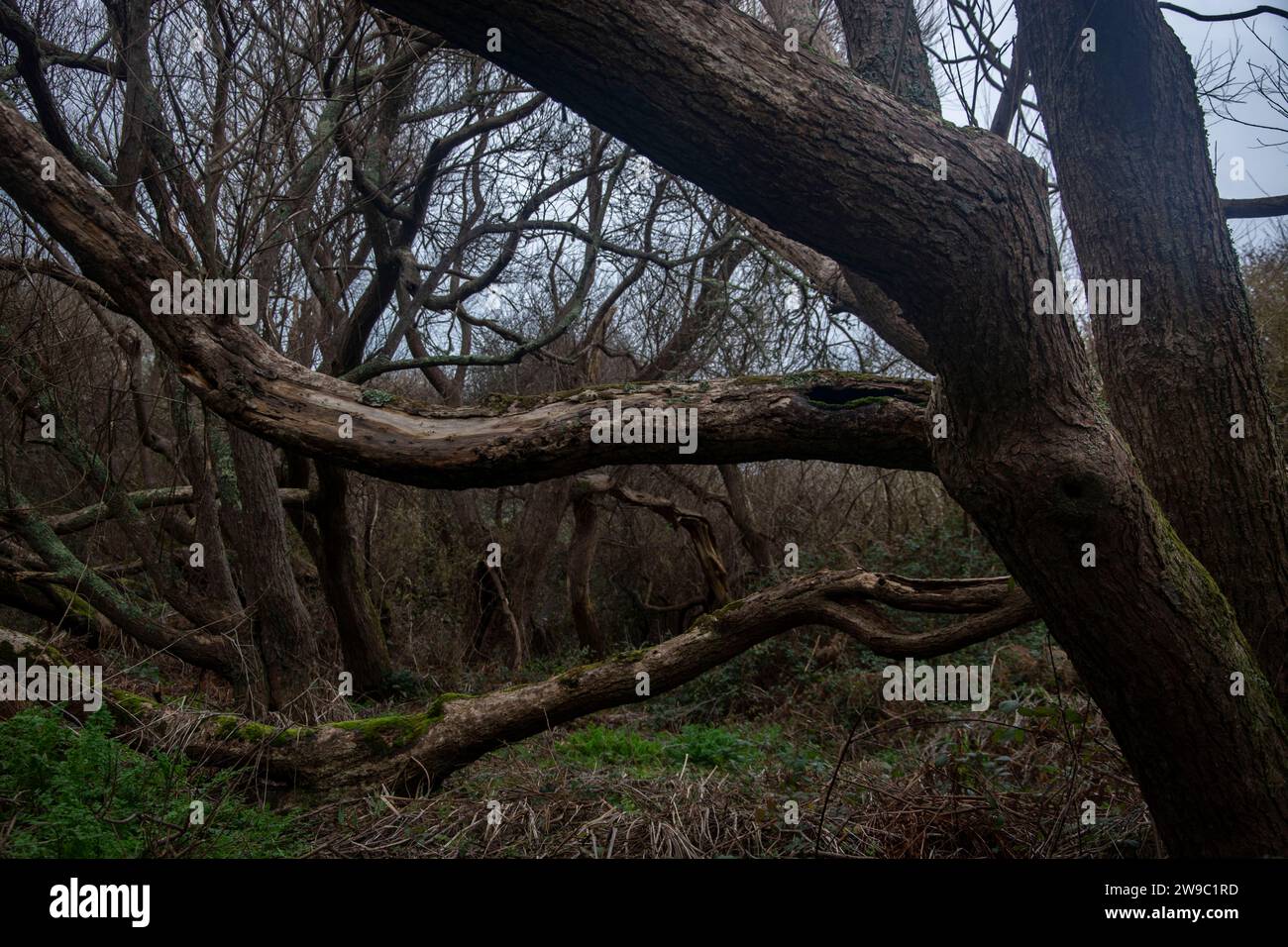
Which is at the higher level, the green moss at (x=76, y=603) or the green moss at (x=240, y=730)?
the green moss at (x=76, y=603)

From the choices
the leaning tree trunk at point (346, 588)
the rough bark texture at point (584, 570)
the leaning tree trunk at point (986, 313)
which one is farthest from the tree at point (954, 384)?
the rough bark texture at point (584, 570)

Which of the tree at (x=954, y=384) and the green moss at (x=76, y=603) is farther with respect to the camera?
the green moss at (x=76, y=603)

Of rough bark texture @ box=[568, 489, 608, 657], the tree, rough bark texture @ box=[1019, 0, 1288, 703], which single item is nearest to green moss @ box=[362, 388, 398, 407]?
the tree

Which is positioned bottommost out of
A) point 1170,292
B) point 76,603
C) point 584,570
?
point 584,570

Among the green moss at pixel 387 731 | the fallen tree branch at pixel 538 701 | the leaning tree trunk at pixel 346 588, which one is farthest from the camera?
the leaning tree trunk at pixel 346 588

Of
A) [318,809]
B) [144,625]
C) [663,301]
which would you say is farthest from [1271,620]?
[663,301]

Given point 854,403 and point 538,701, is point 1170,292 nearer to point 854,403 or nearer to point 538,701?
point 854,403

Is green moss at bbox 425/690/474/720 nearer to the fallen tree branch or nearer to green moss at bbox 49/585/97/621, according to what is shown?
the fallen tree branch

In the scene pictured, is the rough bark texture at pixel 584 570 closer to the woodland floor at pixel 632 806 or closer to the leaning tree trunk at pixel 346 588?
the leaning tree trunk at pixel 346 588

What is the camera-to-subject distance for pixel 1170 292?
133 inches

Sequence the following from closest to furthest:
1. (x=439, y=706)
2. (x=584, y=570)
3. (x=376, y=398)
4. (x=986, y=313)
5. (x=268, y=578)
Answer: (x=986, y=313)
(x=376, y=398)
(x=439, y=706)
(x=268, y=578)
(x=584, y=570)

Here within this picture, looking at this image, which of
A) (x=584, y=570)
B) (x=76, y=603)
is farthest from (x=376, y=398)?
(x=584, y=570)

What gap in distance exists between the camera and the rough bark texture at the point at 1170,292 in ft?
10.6
